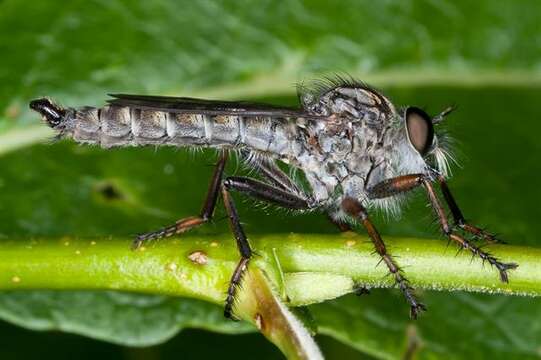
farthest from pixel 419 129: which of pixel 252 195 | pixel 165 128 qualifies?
pixel 165 128

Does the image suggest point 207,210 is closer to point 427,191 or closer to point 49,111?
point 49,111

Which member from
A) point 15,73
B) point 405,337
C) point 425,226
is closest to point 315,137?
point 425,226

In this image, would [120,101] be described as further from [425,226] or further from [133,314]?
[425,226]

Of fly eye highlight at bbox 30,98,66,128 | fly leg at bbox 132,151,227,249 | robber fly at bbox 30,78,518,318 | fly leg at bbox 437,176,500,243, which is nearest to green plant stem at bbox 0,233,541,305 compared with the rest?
fly leg at bbox 132,151,227,249

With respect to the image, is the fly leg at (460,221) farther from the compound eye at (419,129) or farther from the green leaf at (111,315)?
the green leaf at (111,315)

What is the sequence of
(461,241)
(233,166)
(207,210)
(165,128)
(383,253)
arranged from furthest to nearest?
(233,166) → (165,128) → (207,210) → (461,241) → (383,253)

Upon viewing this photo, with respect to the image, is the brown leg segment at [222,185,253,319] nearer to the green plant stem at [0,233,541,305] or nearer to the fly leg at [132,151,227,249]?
the green plant stem at [0,233,541,305]

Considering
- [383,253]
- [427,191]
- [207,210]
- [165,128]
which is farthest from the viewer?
[165,128]
